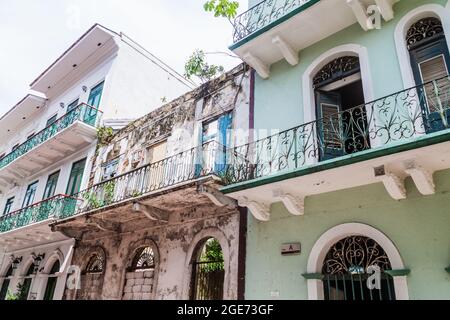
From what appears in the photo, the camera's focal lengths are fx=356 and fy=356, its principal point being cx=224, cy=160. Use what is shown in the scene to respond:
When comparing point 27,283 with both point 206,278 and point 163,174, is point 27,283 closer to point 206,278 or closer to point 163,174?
point 163,174

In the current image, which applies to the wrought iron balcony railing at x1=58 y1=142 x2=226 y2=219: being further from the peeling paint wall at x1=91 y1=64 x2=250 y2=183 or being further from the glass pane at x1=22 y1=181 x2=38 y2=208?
the glass pane at x1=22 y1=181 x2=38 y2=208

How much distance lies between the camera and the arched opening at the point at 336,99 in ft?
22.3

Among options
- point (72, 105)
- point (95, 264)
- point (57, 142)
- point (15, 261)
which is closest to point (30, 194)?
point (15, 261)

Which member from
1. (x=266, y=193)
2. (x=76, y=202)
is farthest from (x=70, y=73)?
(x=266, y=193)

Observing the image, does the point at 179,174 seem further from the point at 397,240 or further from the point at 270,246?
the point at 397,240

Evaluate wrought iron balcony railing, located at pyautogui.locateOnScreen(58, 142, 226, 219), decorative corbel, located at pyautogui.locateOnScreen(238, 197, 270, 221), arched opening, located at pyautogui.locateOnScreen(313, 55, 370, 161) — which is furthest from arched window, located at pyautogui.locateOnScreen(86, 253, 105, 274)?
arched opening, located at pyautogui.locateOnScreen(313, 55, 370, 161)

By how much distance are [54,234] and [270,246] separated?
30.4 ft

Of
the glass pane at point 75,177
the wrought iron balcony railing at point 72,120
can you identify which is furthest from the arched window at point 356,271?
the wrought iron balcony railing at point 72,120

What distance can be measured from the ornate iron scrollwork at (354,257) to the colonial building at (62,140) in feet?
30.7

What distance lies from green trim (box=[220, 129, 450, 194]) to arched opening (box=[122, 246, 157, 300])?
3792 millimetres

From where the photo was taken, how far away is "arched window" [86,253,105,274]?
1120 cm

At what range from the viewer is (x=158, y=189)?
8414 mm

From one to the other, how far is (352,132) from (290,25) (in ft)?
10.0

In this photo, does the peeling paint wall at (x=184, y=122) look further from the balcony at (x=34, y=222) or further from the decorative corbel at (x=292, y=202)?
the decorative corbel at (x=292, y=202)
